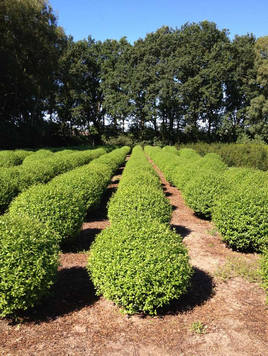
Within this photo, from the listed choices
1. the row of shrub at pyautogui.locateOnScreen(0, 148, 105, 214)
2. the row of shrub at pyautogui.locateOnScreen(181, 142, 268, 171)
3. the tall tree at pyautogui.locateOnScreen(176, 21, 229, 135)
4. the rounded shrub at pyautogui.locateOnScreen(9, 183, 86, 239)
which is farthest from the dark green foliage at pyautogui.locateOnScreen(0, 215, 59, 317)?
the tall tree at pyautogui.locateOnScreen(176, 21, 229, 135)

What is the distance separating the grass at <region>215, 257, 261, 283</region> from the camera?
4.55m

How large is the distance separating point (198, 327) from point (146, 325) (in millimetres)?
656

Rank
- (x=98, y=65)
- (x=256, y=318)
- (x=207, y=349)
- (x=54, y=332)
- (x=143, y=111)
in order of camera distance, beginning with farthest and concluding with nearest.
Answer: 1. (x=98, y=65)
2. (x=143, y=111)
3. (x=256, y=318)
4. (x=54, y=332)
5. (x=207, y=349)

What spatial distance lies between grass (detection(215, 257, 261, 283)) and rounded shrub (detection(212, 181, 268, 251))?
1.45 ft

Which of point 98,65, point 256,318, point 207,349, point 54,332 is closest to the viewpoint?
point 207,349

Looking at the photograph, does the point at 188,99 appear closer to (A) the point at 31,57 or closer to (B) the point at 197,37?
(B) the point at 197,37

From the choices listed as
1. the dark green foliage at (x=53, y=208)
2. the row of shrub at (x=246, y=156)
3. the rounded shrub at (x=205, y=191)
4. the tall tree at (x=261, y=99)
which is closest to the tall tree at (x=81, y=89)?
the tall tree at (x=261, y=99)

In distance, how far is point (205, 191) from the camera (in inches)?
301

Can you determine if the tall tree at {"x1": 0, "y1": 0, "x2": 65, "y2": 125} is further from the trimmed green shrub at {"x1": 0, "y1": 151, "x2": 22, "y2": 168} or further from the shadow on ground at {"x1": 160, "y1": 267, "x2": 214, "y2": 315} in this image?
the shadow on ground at {"x1": 160, "y1": 267, "x2": 214, "y2": 315}

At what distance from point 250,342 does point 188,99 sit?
134 feet

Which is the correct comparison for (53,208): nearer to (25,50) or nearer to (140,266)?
(140,266)

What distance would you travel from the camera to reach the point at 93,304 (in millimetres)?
3799

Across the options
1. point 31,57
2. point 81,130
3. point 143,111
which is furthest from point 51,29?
point 81,130

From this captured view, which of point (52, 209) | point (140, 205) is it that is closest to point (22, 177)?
point (52, 209)
